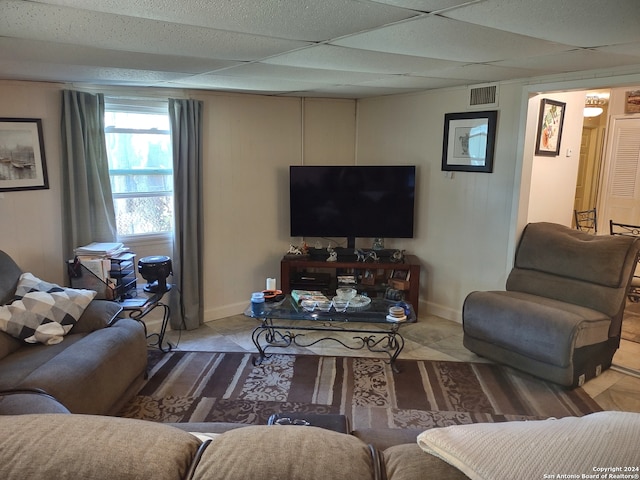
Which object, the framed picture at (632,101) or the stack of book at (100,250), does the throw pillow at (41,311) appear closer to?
the stack of book at (100,250)

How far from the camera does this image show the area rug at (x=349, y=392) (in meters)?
2.86

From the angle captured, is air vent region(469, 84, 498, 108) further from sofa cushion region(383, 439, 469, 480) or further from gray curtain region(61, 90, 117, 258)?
sofa cushion region(383, 439, 469, 480)

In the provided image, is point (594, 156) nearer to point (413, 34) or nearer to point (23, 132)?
point (413, 34)

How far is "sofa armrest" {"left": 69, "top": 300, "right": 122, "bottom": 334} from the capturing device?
296 centimetres

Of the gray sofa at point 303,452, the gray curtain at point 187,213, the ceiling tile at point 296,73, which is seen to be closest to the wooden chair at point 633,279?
the ceiling tile at point 296,73

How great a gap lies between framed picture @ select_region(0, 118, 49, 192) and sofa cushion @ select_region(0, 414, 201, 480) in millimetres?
2890

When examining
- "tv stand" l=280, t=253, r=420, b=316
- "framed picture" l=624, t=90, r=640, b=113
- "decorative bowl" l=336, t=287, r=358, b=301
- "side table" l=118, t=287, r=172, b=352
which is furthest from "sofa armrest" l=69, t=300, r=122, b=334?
"framed picture" l=624, t=90, r=640, b=113

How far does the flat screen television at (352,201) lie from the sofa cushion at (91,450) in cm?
367

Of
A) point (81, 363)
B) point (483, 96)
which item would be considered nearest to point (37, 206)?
point (81, 363)

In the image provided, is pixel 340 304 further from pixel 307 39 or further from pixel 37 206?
pixel 37 206

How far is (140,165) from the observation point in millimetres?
4047

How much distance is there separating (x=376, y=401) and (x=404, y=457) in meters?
2.04

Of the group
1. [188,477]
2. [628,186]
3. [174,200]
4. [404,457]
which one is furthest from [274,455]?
[628,186]

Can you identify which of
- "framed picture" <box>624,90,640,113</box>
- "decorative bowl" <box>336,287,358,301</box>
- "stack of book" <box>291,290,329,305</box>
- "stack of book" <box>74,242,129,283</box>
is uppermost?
"framed picture" <box>624,90,640,113</box>
